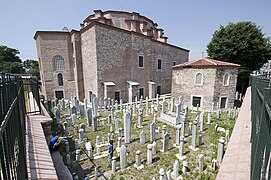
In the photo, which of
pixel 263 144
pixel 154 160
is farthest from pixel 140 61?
pixel 263 144

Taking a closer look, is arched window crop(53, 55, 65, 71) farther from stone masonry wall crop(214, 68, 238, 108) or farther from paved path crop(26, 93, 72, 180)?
stone masonry wall crop(214, 68, 238, 108)

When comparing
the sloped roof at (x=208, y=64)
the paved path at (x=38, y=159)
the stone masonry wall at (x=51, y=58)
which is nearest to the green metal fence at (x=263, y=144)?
the paved path at (x=38, y=159)

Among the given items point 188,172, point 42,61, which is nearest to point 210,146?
point 188,172

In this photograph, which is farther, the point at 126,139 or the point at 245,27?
the point at 245,27

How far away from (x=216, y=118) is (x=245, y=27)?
12829mm

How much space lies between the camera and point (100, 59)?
15211 mm

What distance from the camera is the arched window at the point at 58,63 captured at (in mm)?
17536

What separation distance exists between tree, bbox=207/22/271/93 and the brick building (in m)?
8.26

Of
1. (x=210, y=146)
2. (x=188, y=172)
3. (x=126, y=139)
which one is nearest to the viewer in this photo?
(x=188, y=172)

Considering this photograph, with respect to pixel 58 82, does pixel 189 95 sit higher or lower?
lower

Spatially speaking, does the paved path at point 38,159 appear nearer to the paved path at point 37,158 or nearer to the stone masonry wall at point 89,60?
the paved path at point 37,158

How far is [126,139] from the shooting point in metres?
7.55

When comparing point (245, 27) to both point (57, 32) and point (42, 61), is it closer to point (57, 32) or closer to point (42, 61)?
point (57, 32)

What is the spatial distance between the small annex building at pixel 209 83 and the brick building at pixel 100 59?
595 cm
